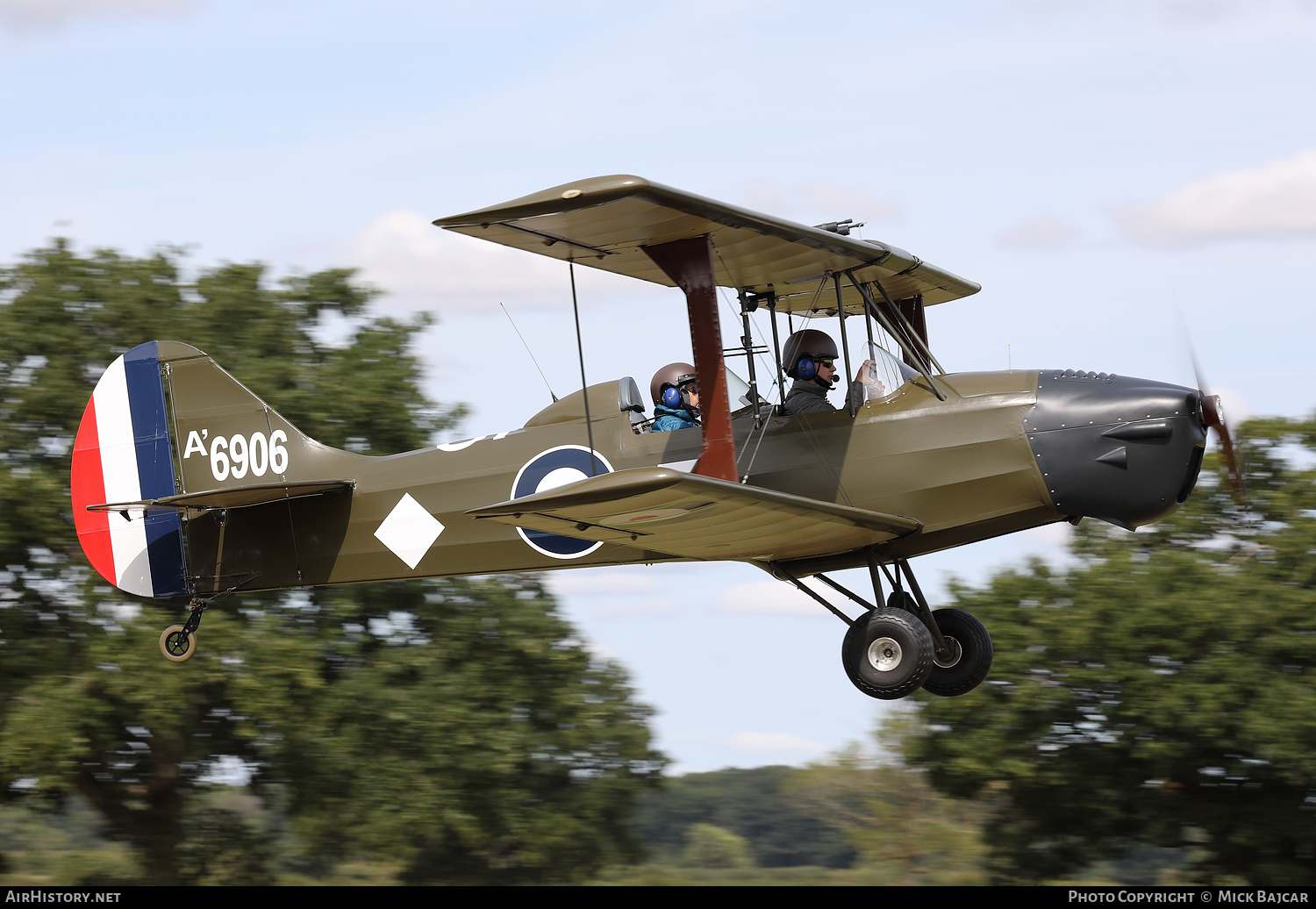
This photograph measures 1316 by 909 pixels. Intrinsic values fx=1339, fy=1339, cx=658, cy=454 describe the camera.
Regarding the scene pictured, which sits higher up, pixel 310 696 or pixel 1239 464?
pixel 1239 464

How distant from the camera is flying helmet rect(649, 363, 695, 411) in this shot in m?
8.84

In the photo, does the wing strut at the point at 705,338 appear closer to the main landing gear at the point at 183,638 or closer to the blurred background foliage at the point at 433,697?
the main landing gear at the point at 183,638

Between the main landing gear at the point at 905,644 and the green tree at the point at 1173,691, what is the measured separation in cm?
1926

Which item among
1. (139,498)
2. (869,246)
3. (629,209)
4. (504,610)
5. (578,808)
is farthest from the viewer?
(578,808)

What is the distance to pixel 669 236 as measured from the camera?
775 centimetres

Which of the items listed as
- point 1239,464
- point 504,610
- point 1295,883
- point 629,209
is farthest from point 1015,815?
point 629,209

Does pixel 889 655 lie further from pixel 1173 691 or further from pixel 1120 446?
pixel 1173 691

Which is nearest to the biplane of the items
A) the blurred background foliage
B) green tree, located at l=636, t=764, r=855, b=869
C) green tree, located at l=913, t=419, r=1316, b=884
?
the blurred background foliage

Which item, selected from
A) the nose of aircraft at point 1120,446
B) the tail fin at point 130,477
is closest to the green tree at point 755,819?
the tail fin at point 130,477

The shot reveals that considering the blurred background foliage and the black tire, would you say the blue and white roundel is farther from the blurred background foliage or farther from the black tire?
the blurred background foliage

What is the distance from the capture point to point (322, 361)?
26.9 metres

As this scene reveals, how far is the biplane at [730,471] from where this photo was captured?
7.45 metres

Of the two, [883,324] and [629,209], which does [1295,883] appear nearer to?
[883,324]
